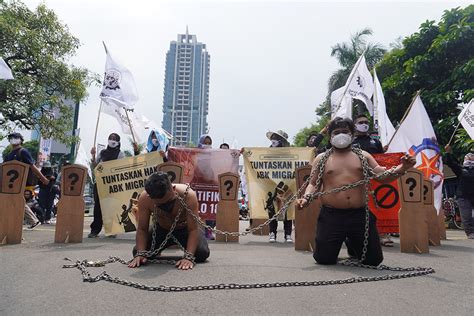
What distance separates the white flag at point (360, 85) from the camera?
32.8ft

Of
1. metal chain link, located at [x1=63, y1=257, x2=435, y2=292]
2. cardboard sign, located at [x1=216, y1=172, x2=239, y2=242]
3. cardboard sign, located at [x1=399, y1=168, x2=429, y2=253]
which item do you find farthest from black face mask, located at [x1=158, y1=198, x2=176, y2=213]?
cardboard sign, located at [x1=399, y1=168, x2=429, y2=253]

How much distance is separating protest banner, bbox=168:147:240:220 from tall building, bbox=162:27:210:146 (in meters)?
71.5

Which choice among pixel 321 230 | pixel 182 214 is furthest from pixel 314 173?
pixel 182 214

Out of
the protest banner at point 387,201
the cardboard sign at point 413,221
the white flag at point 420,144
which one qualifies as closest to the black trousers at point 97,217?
the protest banner at point 387,201

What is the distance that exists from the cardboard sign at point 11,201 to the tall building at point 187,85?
7309cm

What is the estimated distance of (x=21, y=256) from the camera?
5.22m

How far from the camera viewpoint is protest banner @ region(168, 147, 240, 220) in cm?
820

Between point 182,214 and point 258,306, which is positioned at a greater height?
point 182,214

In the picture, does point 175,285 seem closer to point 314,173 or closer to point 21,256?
point 314,173

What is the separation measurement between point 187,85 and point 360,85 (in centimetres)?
8763

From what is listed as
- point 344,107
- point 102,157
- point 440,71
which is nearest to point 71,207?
point 102,157

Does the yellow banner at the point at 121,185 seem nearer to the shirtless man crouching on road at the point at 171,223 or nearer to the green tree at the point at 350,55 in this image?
the shirtless man crouching on road at the point at 171,223

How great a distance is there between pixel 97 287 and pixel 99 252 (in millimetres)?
2182

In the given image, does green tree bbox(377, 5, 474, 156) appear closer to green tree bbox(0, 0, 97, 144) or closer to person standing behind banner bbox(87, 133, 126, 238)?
person standing behind banner bbox(87, 133, 126, 238)
